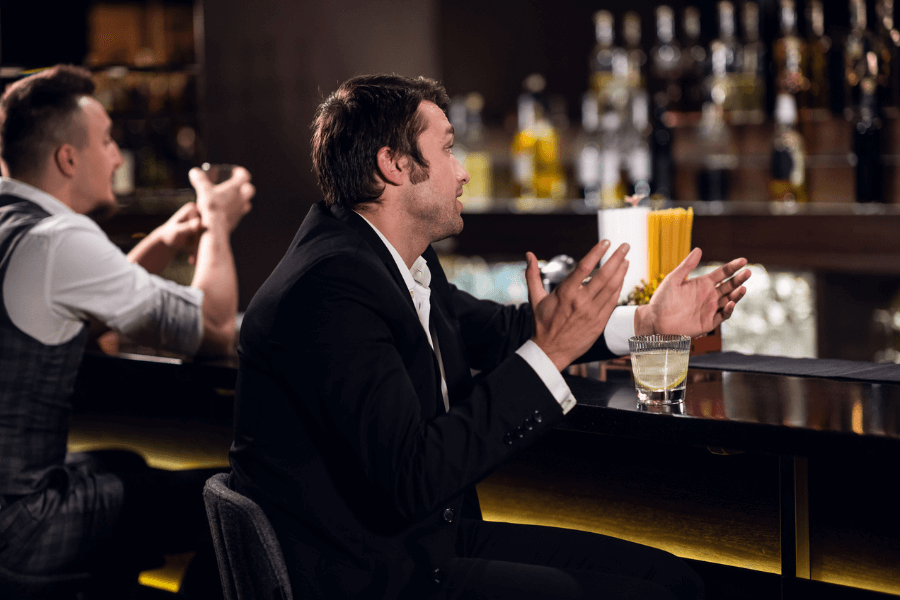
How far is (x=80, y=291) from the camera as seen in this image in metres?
1.66

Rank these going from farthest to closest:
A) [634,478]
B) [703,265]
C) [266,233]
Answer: [266,233] → [703,265] → [634,478]

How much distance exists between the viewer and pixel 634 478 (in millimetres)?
1464

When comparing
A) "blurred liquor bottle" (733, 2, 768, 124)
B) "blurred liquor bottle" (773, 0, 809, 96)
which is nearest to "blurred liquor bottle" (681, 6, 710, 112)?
"blurred liquor bottle" (733, 2, 768, 124)

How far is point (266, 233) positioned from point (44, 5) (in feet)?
4.53

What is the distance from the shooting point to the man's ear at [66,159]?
1.87m

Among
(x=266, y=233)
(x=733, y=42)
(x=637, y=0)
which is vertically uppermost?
(x=637, y=0)

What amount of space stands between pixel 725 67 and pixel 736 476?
6.58 ft

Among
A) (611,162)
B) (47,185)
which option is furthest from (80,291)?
(611,162)

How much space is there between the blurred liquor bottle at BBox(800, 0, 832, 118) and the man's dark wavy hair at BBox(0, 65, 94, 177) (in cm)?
216

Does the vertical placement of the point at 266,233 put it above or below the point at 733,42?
below

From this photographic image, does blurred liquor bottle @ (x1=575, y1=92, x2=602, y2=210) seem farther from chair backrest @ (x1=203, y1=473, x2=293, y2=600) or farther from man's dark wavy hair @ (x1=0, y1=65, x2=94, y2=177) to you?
chair backrest @ (x1=203, y1=473, x2=293, y2=600)

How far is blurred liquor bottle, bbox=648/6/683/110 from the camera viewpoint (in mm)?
3152

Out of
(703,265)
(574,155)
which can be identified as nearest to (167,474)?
(703,265)

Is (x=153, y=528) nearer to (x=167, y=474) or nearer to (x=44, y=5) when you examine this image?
(x=167, y=474)
